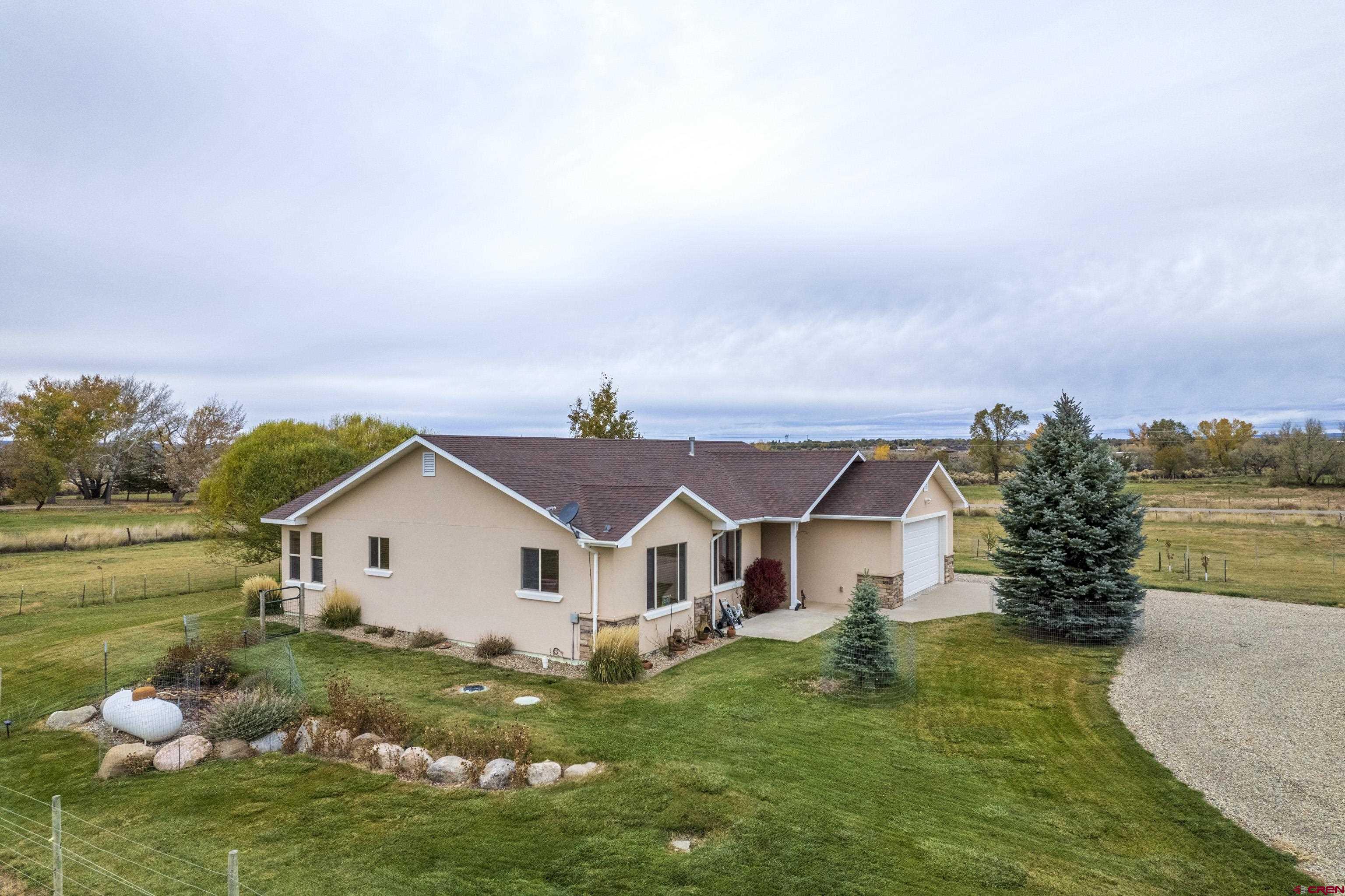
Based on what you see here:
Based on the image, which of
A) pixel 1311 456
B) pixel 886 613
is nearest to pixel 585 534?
pixel 886 613

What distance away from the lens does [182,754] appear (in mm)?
9070

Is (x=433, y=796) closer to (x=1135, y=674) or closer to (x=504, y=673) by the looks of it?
(x=504, y=673)

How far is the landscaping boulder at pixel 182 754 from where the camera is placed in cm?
895

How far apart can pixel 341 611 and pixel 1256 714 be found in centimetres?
1780

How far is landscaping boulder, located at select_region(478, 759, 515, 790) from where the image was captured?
801cm

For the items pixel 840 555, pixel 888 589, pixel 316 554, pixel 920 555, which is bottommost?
pixel 888 589

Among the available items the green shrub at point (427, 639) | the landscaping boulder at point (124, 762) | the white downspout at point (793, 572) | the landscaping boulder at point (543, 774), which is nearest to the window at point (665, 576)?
the white downspout at point (793, 572)

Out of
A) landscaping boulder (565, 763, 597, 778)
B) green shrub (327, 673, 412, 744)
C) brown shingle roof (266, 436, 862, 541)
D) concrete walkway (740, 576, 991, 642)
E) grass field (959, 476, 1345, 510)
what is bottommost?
concrete walkway (740, 576, 991, 642)

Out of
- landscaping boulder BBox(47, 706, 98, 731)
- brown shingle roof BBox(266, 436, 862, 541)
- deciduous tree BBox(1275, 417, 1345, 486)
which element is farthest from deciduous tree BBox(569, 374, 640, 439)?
deciduous tree BBox(1275, 417, 1345, 486)

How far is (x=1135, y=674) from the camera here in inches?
502

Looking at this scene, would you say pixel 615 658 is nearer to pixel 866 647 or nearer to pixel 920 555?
pixel 866 647

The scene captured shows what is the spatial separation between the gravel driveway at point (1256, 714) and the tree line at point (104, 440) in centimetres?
6062

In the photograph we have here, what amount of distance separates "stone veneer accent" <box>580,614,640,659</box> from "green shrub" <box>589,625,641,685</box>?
385mm

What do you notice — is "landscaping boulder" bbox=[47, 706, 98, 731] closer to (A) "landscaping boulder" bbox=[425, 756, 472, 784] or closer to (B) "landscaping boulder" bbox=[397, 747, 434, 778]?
(B) "landscaping boulder" bbox=[397, 747, 434, 778]
